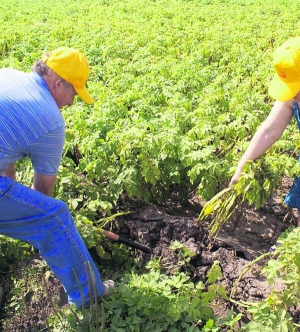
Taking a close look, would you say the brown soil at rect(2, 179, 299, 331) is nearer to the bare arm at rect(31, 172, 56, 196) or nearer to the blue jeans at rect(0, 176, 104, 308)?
the blue jeans at rect(0, 176, 104, 308)

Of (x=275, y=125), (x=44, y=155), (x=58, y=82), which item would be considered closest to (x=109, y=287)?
(x=44, y=155)

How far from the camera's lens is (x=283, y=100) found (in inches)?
98.3

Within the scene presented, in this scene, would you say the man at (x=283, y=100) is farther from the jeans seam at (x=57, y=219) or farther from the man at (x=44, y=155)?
the jeans seam at (x=57, y=219)

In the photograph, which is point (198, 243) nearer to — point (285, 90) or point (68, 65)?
point (285, 90)

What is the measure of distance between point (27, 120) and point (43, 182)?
0.42 metres

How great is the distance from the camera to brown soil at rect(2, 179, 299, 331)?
9.39 feet

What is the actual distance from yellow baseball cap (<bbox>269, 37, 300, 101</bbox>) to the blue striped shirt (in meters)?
1.28

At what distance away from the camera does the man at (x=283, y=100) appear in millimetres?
2416

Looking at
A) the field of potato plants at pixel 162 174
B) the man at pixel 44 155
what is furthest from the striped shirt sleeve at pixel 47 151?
the field of potato plants at pixel 162 174

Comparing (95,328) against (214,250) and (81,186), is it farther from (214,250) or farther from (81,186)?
(81,186)

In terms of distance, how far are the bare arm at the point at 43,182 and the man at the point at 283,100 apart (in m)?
1.30

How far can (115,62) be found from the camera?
672 cm

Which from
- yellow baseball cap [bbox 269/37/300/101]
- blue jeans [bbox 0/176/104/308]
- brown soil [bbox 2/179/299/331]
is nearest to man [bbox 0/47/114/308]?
blue jeans [bbox 0/176/104/308]

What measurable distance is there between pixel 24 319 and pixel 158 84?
3414 mm
